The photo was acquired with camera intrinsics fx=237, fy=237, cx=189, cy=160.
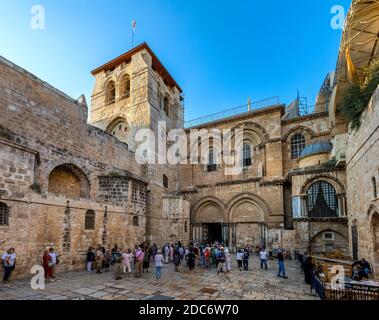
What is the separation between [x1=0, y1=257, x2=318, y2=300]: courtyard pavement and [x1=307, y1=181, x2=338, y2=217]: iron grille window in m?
5.88

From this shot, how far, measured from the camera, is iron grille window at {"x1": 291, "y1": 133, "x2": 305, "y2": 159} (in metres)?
18.6

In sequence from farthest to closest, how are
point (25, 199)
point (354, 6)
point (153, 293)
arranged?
point (354, 6)
point (25, 199)
point (153, 293)

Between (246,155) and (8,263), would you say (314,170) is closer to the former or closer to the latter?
(246,155)

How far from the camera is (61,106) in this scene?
1177 centimetres

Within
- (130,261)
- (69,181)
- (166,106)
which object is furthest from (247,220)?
(166,106)

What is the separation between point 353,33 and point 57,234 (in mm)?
16129

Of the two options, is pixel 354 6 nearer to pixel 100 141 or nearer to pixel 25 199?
pixel 100 141

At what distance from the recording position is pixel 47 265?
8.08 metres

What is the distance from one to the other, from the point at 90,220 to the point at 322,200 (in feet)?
42.7

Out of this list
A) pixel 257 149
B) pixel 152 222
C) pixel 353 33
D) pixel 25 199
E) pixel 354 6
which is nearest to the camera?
pixel 25 199

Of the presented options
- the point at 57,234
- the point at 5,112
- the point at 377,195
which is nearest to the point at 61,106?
the point at 5,112

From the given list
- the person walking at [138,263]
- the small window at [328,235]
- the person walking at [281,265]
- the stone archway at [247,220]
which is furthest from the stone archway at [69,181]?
the small window at [328,235]

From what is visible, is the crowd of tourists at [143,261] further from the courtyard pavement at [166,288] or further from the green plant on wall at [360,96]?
the green plant on wall at [360,96]

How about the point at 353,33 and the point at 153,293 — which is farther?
the point at 353,33
